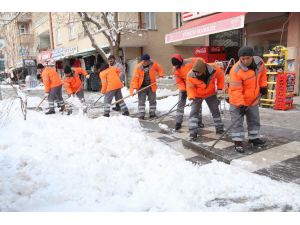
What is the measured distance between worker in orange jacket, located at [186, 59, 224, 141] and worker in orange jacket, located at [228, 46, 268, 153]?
26.6 inches

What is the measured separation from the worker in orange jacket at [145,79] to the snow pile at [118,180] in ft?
10.0

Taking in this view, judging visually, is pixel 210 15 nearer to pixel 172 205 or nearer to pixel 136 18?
pixel 136 18

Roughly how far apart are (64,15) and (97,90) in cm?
446

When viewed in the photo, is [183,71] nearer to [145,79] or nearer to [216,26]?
[145,79]

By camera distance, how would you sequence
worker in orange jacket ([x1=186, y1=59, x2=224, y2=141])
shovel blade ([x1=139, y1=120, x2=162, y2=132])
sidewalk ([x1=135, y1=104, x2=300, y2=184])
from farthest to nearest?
shovel blade ([x1=139, y1=120, x2=162, y2=132])
worker in orange jacket ([x1=186, y1=59, x2=224, y2=141])
sidewalk ([x1=135, y1=104, x2=300, y2=184])

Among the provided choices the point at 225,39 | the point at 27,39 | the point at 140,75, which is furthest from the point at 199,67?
the point at 27,39

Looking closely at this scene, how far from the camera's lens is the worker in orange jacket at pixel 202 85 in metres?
5.36

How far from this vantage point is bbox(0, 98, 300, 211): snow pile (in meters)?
3.23

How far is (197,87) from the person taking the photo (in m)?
5.56

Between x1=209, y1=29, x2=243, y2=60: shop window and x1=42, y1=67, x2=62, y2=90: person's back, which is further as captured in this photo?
x1=209, y1=29, x2=243, y2=60: shop window

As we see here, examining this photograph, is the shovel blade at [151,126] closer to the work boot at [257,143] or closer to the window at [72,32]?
the work boot at [257,143]

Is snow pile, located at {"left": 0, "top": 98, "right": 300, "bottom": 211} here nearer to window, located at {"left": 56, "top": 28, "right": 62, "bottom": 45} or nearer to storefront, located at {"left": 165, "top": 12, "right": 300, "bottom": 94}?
storefront, located at {"left": 165, "top": 12, "right": 300, "bottom": 94}

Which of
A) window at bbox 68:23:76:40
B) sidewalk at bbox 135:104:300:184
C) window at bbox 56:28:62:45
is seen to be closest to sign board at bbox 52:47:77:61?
window at bbox 68:23:76:40

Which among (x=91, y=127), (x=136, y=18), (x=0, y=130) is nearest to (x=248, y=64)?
(x=91, y=127)
